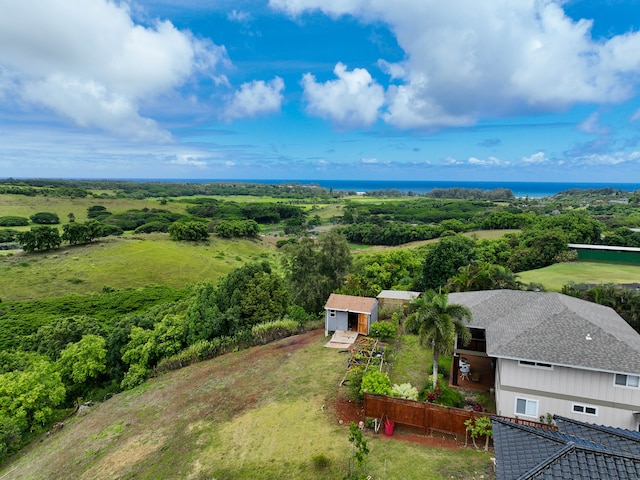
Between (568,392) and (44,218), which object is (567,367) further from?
(44,218)

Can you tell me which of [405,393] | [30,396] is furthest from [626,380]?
[30,396]

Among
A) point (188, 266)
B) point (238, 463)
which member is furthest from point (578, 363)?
point (188, 266)

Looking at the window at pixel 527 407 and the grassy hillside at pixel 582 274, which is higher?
the window at pixel 527 407

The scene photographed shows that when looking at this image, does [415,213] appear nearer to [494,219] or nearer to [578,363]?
[494,219]

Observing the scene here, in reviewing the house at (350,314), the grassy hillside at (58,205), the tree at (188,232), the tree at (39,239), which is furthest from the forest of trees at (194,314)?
the grassy hillside at (58,205)

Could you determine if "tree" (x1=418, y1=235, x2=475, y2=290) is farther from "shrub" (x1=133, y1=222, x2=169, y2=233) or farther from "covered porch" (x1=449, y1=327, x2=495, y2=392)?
"shrub" (x1=133, y1=222, x2=169, y2=233)

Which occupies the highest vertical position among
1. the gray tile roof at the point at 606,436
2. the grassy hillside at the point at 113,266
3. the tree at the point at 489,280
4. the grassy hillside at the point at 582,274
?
the gray tile roof at the point at 606,436

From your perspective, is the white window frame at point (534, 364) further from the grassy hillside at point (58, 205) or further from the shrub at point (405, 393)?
the grassy hillside at point (58, 205)
